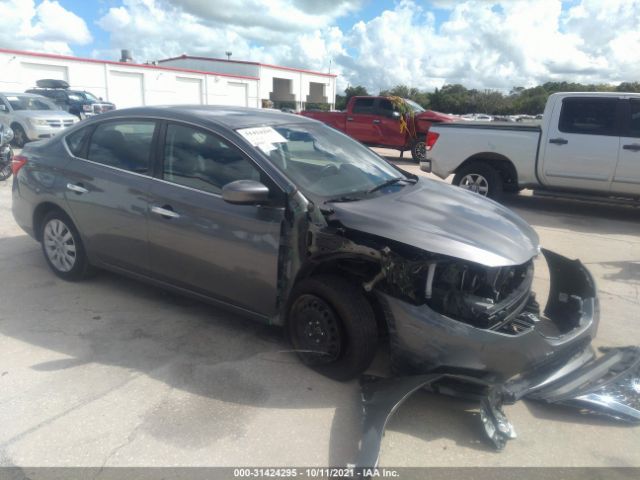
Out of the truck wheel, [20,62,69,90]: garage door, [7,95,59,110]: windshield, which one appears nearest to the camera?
the truck wheel

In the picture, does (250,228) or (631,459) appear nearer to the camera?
(631,459)

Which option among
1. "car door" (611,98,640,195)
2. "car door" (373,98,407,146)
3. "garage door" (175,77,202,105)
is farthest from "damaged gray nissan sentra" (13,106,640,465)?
"garage door" (175,77,202,105)

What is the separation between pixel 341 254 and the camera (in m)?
3.10

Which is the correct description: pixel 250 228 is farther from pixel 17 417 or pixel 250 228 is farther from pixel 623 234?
pixel 623 234

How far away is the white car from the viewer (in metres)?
14.7

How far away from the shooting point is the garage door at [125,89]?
35.2 metres

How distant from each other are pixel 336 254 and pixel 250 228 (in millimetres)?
619

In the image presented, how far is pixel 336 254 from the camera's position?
3109mm

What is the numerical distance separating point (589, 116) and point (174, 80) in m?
37.6

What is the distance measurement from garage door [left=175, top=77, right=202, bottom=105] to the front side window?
3938 centimetres

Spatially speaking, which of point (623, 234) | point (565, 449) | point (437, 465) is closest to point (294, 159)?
point (437, 465)

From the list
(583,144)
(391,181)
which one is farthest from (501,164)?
(391,181)

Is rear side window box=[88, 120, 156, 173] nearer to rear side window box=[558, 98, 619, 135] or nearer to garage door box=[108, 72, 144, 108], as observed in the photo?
rear side window box=[558, 98, 619, 135]

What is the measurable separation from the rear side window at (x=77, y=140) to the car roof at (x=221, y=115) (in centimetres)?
22
